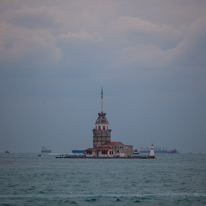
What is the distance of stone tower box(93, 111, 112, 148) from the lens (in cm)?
18675

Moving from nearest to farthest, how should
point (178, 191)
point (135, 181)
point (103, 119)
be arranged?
point (178, 191), point (135, 181), point (103, 119)

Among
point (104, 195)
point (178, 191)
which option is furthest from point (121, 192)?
point (178, 191)

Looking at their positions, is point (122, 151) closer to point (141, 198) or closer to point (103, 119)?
point (103, 119)

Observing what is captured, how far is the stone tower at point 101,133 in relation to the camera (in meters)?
187

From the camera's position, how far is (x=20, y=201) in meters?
48.1

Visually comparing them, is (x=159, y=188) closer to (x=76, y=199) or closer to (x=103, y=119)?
(x=76, y=199)

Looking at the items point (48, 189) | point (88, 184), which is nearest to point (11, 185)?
point (48, 189)

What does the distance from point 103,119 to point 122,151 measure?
18856mm

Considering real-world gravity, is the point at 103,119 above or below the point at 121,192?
above

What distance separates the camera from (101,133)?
186875 mm

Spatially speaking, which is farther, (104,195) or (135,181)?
(135,181)

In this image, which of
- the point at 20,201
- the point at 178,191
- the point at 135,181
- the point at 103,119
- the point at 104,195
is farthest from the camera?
the point at 103,119

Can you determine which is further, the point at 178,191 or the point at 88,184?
the point at 88,184

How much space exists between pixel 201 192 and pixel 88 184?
17051 mm
